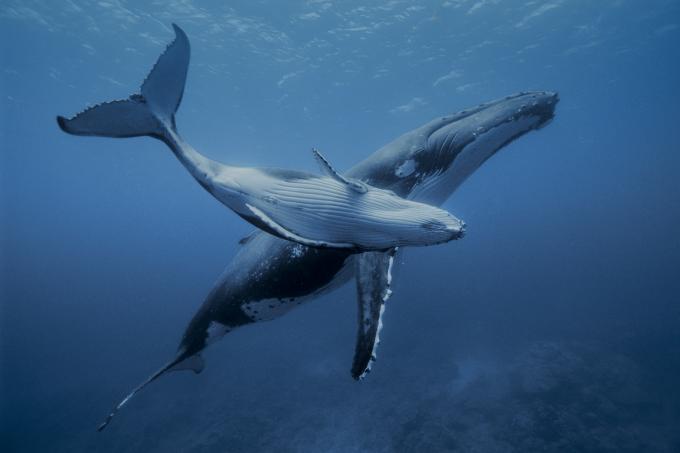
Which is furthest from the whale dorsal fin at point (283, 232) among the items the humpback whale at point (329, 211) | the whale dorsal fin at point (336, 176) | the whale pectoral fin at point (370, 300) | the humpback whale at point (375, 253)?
the whale pectoral fin at point (370, 300)

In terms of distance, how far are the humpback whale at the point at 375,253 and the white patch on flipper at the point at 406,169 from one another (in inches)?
0.4

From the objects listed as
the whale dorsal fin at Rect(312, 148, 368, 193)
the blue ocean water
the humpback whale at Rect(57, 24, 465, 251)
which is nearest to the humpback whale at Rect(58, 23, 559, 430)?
the humpback whale at Rect(57, 24, 465, 251)

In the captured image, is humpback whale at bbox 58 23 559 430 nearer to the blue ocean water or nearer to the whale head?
the whale head

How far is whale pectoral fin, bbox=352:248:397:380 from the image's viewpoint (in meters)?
2.55

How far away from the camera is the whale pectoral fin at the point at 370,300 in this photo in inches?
100

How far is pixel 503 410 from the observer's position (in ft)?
36.9

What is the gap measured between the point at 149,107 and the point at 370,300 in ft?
8.17

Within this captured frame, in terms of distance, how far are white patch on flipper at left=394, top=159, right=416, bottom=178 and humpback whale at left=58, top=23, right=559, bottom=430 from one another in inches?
0.4

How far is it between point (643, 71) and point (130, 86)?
49.5 meters

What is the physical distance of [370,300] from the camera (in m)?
2.77

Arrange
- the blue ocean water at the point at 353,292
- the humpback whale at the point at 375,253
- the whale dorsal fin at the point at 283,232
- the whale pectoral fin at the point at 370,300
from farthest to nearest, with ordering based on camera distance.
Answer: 1. the blue ocean water at the point at 353,292
2. the humpback whale at the point at 375,253
3. the whale pectoral fin at the point at 370,300
4. the whale dorsal fin at the point at 283,232

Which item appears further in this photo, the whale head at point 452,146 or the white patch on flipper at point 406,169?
the white patch on flipper at point 406,169

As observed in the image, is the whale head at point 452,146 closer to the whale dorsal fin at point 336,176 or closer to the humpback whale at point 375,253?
the humpback whale at point 375,253

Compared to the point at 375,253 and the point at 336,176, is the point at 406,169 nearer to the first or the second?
the point at 375,253
